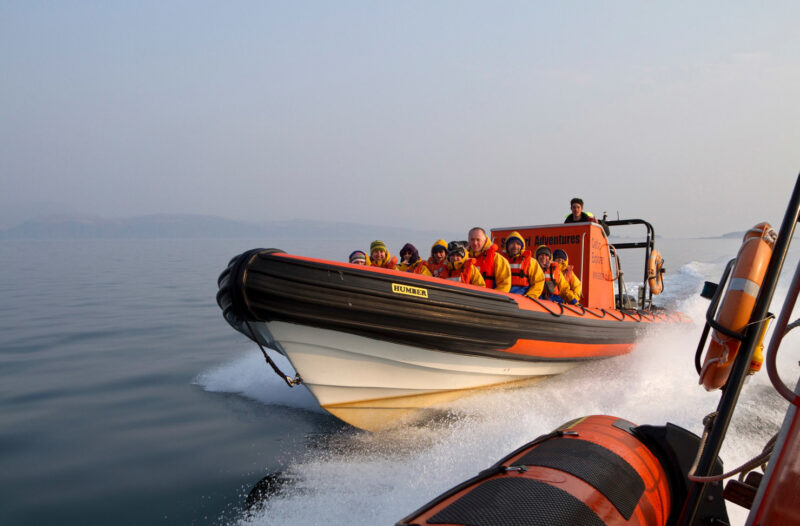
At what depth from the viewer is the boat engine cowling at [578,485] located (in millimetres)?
1472

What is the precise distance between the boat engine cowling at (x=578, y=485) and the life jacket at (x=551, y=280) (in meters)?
3.45

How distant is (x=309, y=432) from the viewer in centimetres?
429

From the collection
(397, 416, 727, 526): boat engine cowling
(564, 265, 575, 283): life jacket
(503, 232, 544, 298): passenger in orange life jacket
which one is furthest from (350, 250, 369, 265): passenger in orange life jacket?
(397, 416, 727, 526): boat engine cowling

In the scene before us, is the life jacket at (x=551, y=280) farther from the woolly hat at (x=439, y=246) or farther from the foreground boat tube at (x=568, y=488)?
the foreground boat tube at (x=568, y=488)

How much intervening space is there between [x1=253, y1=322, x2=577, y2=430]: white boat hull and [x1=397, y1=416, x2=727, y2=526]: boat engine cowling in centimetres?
200

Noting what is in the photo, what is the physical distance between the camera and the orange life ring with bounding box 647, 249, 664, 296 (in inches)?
295

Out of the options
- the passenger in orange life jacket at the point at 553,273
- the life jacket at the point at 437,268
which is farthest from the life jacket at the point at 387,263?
the passenger in orange life jacket at the point at 553,273

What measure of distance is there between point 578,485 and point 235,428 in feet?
10.6

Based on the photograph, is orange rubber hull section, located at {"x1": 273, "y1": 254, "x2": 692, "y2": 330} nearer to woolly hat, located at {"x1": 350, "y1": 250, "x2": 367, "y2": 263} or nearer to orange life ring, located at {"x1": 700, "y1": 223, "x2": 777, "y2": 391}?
woolly hat, located at {"x1": 350, "y1": 250, "x2": 367, "y2": 263}

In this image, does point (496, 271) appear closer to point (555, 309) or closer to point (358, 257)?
point (555, 309)

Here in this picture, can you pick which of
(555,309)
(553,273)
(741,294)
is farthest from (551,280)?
(741,294)

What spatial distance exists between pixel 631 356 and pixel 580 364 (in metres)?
0.99

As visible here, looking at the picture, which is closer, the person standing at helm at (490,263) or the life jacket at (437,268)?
the person standing at helm at (490,263)

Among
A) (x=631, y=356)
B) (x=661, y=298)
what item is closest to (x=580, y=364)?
(x=631, y=356)
